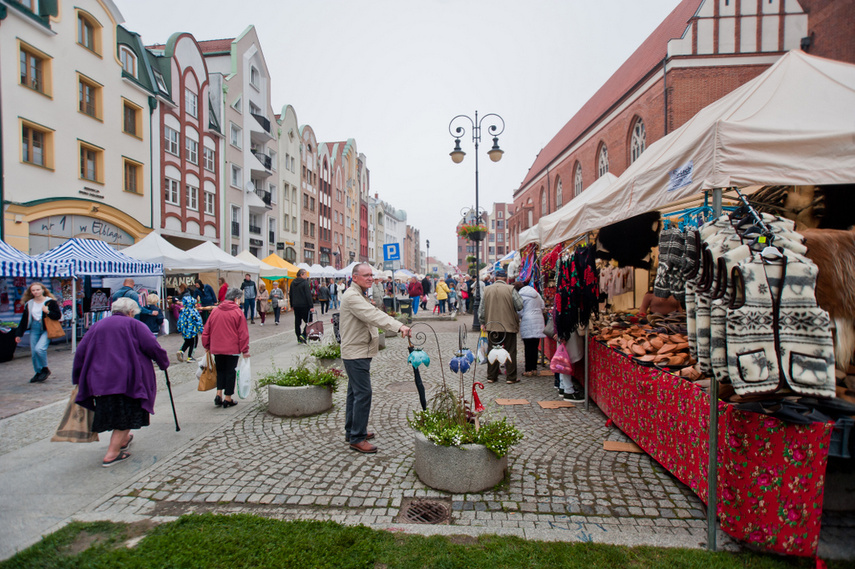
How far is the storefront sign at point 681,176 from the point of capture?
11.3 feet

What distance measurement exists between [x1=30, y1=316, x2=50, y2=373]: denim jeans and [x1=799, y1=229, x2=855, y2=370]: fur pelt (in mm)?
10754

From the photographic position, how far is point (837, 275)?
275 cm

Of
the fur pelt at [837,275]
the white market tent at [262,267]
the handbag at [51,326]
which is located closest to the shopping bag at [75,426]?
the handbag at [51,326]

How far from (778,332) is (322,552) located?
300 centimetres

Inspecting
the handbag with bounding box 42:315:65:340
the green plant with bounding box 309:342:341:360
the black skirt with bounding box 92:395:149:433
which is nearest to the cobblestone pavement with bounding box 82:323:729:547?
the black skirt with bounding box 92:395:149:433

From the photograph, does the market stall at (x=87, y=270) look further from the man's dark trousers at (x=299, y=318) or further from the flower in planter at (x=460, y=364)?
the flower in planter at (x=460, y=364)

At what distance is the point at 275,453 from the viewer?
15.6 ft

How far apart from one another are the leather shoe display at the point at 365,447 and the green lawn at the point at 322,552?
140cm

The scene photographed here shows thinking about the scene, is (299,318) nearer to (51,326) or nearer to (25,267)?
(51,326)

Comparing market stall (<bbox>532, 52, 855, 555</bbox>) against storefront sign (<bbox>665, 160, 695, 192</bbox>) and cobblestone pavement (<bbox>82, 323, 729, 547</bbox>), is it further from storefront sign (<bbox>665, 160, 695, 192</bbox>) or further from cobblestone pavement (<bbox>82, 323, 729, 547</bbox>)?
cobblestone pavement (<bbox>82, 323, 729, 547</bbox>)

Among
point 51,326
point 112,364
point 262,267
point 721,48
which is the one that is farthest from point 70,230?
point 721,48

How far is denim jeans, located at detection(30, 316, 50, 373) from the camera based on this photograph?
26.5 ft

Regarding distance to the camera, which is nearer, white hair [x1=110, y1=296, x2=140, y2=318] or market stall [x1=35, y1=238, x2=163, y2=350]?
white hair [x1=110, y1=296, x2=140, y2=318]

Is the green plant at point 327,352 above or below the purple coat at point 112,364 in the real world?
below
